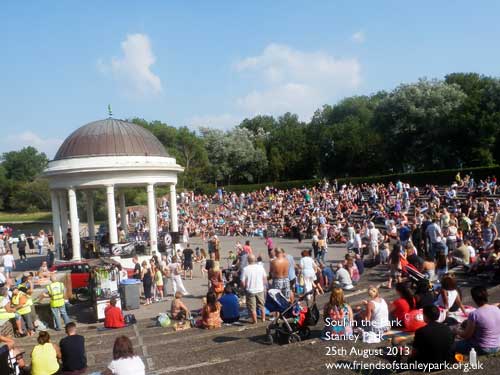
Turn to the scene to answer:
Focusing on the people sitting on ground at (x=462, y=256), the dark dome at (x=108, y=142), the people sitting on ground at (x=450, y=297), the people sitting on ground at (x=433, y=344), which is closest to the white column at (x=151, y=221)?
the dark dome at (x=108, y=142)

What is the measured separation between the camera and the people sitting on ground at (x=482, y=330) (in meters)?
7.42

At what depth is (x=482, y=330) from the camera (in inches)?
294

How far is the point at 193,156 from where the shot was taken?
69.9m

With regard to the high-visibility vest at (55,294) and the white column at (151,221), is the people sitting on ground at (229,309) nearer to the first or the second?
the high-visibility vest at (55,294)

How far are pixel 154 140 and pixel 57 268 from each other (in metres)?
11.0

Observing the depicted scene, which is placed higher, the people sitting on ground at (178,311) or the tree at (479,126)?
the tree at (479,126)

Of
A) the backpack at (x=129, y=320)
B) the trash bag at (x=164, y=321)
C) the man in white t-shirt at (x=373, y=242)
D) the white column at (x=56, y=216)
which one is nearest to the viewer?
the trash bag at (x=164, y=321)

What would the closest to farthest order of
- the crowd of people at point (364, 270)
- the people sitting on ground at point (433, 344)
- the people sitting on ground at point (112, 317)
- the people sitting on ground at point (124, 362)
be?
the people sitting on ground at point (124, 362)
the people sitting on ground at point (433, 344)
the crowd of people at point (364, 270)
the people sitting on ground at point (112, 317)

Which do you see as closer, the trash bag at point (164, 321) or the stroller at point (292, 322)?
the stroller at point (292, 322)

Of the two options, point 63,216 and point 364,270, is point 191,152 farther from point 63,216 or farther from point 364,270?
point 364,270

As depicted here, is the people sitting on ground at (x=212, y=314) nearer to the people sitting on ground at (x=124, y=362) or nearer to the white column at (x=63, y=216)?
the people sitting on ground at (x=124, y=362)

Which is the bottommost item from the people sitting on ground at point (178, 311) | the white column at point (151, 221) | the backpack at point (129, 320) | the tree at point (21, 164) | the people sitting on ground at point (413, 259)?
the backpack at point (129, 320)

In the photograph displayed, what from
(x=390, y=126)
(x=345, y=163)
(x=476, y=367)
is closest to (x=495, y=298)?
(x=476, y=367)

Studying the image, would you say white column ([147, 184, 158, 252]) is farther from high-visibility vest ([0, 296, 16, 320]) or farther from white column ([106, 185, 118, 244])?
high-visibility vest ([0, 296, 16, 320])
